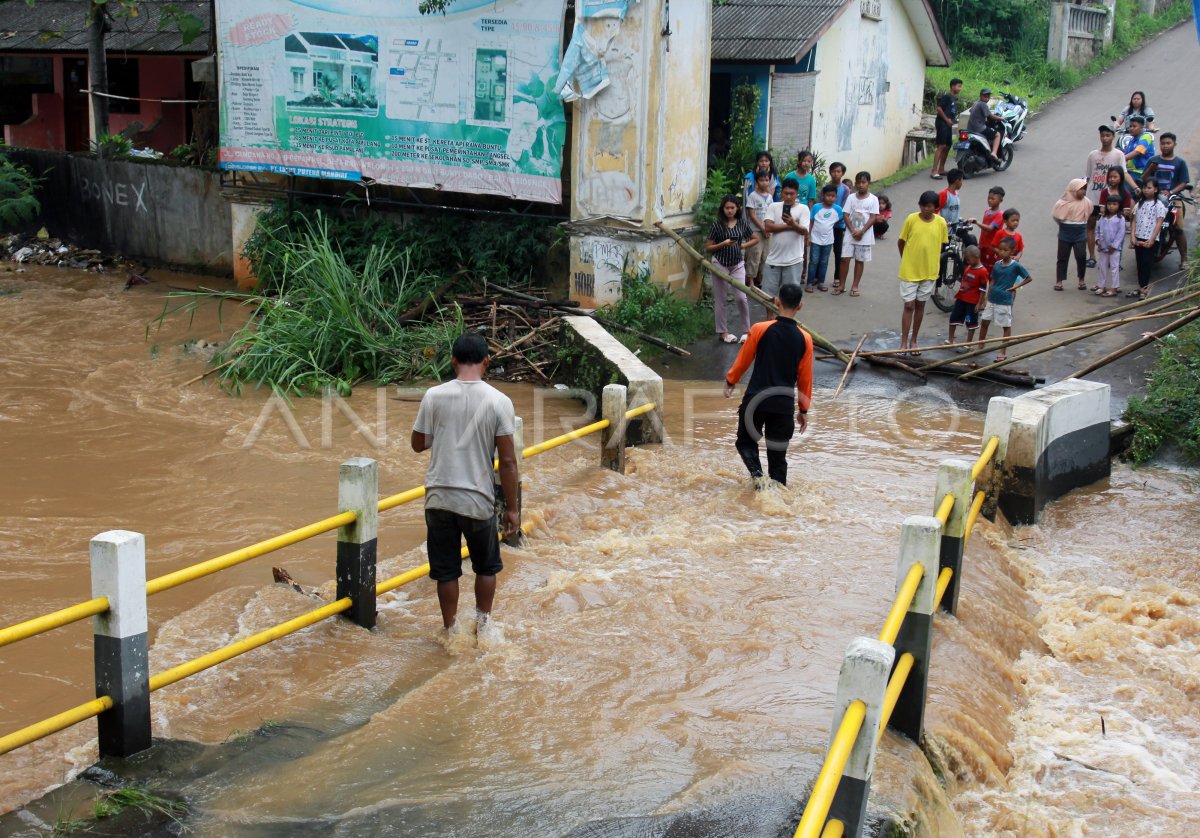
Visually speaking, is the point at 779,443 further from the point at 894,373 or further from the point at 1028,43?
the point at 1028,43

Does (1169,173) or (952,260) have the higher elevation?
(1169,173)

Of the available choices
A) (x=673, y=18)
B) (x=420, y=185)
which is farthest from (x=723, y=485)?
(x=420, y=185)

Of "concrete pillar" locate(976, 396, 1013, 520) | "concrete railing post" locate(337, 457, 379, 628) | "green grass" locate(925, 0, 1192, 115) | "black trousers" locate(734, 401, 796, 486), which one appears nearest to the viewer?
"concrete railing post" locate(337, 457, 379, 628)

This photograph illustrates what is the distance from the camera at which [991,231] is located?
13516 mm

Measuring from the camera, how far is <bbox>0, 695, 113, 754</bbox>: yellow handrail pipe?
422 cm

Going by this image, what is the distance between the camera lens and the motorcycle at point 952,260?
14.2 meters

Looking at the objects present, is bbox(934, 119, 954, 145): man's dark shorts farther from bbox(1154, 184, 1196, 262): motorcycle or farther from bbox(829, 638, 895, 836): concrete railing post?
bbox(829, 638, 895, 836): concrete railing post

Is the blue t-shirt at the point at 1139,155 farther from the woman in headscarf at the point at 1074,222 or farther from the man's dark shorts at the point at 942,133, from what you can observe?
the man's dark shorts at the point at 942,133

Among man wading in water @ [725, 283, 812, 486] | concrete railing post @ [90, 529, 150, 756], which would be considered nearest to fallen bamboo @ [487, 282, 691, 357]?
man wading in water @ [725, 283, 812, 486]

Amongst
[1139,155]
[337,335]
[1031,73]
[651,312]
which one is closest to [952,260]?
[651,312]

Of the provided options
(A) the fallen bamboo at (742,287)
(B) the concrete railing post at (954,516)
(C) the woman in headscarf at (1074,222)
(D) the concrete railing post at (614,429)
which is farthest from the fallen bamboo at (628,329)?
(B) the concrete railing post at (954,516)

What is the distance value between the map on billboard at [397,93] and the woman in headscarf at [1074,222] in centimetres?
604

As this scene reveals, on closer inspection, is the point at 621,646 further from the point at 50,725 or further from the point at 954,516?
the point at 50,725

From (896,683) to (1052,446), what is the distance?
5340 mm
